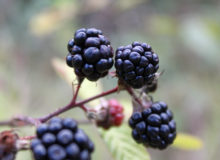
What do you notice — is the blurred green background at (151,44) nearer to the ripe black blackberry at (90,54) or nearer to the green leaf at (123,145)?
the green leaf at (123,145)

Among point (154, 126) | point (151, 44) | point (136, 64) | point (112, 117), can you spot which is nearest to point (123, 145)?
point (112, 117)

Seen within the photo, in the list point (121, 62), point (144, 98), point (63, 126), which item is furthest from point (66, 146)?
point (144, 98)

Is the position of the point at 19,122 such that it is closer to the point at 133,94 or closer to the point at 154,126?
the point at 133,94

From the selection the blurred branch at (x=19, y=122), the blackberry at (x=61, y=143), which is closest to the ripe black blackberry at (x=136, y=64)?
the blackberry at (x=61, y=143)

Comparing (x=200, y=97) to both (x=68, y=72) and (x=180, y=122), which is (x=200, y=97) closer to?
(x=180, y=122)

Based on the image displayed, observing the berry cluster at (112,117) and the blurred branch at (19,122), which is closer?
the blurred branch at (19,122)

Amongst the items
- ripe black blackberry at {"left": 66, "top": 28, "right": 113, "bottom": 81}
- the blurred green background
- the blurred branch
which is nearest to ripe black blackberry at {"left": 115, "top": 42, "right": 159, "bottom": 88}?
ripe black blackberry at {"left": 66, "top": 28, "right": 113, "bottom": 81}
